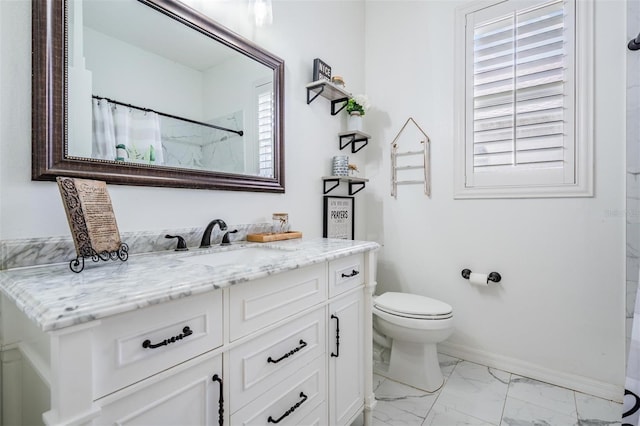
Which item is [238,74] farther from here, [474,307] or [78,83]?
[474,307]

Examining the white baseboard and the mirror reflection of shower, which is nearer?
the mirror reflection of shower

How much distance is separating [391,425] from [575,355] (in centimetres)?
124

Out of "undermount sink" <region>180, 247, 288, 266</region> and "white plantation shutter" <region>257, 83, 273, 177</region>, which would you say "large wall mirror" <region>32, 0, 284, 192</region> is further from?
"undermount sink" <region>180, 247, 288, 266</region>

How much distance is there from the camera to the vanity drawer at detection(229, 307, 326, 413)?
2.83 feet

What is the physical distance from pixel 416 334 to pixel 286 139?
138cm

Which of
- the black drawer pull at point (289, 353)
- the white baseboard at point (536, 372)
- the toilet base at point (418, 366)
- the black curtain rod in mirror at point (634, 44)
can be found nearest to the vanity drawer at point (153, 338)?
the black drawer pull at point (289, 353)

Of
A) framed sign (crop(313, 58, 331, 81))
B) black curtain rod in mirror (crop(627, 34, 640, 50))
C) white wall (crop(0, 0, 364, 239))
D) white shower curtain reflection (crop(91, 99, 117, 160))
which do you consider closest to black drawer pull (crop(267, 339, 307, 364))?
white wall (crop(0, 0, 364, 239))

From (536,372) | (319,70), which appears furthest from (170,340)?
(536,372)

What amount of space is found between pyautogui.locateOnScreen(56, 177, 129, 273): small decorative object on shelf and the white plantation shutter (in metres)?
0.82

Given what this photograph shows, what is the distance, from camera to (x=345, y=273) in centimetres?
135

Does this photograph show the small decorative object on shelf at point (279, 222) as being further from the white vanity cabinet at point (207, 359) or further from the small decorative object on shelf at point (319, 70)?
the small decorative object on shelf at point (319, 70)

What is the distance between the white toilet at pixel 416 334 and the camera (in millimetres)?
1783

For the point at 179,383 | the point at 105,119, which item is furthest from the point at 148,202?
the point at 179,383

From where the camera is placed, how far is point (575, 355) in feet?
6.11
